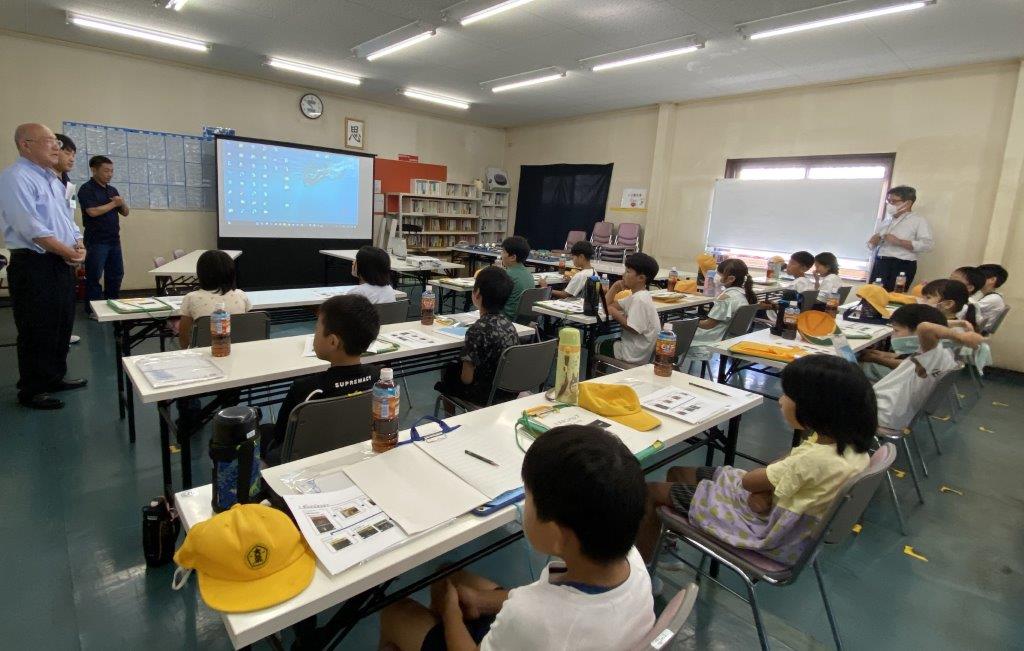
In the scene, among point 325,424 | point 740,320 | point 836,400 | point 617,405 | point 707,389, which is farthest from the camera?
point 740,320

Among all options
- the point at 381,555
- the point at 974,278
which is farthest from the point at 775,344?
the point at 974,278

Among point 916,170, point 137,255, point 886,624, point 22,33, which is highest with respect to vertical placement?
point 22,33

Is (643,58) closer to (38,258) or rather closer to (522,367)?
(522,367)

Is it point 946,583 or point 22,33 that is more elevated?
point 22,33

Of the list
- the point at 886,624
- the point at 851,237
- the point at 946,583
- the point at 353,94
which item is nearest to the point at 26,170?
the point at 886,624

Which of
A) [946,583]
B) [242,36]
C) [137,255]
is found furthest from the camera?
[137,255]

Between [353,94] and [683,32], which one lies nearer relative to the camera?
[683,32]

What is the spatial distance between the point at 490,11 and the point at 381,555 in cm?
479

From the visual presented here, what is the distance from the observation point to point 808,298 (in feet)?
15.7

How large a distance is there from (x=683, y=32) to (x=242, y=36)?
4.67 m

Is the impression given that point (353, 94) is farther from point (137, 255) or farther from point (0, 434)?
point (0, 434)

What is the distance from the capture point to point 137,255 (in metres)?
6.93

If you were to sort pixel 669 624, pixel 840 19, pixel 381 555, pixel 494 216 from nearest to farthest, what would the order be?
pixel 669 624, pixel 381 555, pixel 840 19, pixel 494 216

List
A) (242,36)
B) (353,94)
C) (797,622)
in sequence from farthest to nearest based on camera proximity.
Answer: (353,94), (242,36), (797,622)
